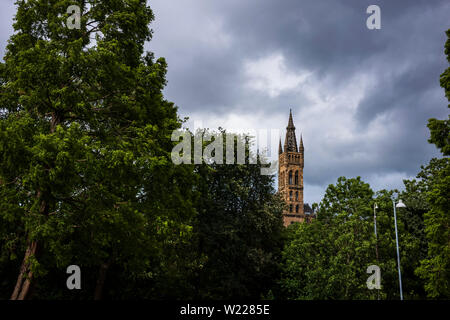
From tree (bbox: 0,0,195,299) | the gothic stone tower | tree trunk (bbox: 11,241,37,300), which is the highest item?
the gothic stone tower

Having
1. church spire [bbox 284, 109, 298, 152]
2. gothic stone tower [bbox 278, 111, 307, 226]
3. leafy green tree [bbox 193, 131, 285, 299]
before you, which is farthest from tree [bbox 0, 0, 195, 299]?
church spire [bbox 284, 109, 298, 152]

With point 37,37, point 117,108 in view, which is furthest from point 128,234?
point 37,37

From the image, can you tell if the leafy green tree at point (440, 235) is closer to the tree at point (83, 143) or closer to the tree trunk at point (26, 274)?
the tree at point (83, 143)

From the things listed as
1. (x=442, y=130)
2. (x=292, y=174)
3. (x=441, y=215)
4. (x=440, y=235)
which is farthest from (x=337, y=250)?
(x=292, y=174)

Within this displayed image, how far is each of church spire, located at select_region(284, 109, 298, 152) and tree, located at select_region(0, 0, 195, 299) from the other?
120m

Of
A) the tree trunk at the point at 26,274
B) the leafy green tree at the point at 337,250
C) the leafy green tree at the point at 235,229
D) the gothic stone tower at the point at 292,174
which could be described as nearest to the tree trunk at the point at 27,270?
the tree trunk at the point at 26,274

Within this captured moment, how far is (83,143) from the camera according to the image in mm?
11039

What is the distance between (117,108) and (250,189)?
53.9 feet

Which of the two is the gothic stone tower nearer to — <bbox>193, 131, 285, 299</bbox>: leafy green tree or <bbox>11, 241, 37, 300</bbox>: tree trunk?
<bbox>193, 131, 285, 299</bbox>: leafy green tree

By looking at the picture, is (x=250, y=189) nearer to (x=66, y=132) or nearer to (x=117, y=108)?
(x=117, y=108)

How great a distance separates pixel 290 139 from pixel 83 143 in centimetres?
12784

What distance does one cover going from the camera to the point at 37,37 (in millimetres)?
13398

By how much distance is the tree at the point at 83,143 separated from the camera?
10258mm

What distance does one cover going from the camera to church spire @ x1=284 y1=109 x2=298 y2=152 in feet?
437
